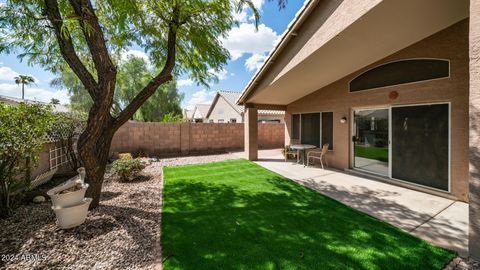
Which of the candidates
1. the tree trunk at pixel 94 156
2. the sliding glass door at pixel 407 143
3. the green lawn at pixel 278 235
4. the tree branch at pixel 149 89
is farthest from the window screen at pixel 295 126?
the tree trunk at pixel 94 156

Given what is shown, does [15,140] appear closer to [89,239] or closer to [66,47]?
[66,47]

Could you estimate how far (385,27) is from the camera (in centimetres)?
490

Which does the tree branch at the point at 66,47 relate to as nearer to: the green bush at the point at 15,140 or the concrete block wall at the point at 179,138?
the green bush at the point at 15,140

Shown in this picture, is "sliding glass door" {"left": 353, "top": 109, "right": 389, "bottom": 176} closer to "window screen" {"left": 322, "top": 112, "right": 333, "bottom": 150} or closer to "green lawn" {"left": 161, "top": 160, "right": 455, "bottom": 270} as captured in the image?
"window screen" {"left": 322, "top": 112, "right": 333, "bottom": 150}

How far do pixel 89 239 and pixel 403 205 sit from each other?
6.61m

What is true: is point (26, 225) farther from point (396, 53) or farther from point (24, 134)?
point (396, 53)

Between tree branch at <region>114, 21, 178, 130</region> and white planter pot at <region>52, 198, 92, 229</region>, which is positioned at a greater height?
tree branch at <region>114, 21, 178, 130</region>

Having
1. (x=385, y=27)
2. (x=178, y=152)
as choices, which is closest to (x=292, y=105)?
(x=385, y=27)

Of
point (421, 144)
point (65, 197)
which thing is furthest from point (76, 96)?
point (421, 144)

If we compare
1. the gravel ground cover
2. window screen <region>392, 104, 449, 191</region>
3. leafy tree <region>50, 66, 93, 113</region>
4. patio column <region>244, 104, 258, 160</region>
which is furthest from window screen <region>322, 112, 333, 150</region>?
leafy tree <region>50, 66, 93, 113</region>

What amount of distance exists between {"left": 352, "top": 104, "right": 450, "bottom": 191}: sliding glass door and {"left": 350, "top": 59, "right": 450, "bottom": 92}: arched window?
82 cm

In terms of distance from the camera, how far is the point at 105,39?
17.6 feet

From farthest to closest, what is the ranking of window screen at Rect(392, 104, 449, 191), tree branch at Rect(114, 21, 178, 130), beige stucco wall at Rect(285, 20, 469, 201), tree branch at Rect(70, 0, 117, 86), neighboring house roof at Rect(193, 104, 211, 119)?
neighboring house roof at Rect(193, 104, 211, 119), window screen at Rect(392, 104, 449, 191), beige stucco wall at Rect(285, 20, 469, 201), tree branch at Rect(114, 21, 178, 130), tree branch at Rect(70, 0, 117, 86)

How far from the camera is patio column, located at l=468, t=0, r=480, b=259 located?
2.86 meters
